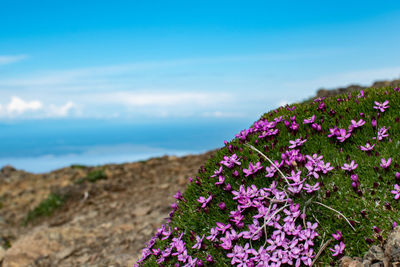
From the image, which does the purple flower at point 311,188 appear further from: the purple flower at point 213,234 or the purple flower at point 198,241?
the purple flower at point 198,241

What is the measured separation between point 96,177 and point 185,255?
13.0 m

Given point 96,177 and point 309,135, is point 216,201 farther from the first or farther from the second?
point 96,177

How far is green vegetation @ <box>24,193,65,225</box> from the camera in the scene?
15.4m

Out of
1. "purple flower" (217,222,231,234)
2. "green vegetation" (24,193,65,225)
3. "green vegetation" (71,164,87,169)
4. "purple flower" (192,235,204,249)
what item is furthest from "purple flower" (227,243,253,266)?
"green vegetation" (71,164,87,169)

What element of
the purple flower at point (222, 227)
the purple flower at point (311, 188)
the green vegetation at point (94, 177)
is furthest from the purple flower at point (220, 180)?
the green vegetation at point (94, 177)

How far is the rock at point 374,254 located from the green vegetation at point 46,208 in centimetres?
1365

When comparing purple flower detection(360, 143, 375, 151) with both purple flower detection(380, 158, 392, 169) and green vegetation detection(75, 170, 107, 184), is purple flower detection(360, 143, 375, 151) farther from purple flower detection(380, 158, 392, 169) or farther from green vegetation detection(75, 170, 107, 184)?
green vegetation detection(75, 170, 107, 184)

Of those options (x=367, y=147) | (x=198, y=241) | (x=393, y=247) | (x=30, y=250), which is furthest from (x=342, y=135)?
(x=30, y=250)

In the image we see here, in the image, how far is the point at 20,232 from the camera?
47.0ft

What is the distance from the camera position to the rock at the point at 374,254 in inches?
154

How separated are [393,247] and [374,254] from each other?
0.75 feet

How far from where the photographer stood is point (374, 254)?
3.97 m

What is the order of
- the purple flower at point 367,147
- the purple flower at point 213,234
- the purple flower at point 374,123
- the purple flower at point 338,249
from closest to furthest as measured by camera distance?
the purple flower at point 338,249, the purple flower at point 367,147, the purple flower at point 213,234, the purple flower at point 374,123

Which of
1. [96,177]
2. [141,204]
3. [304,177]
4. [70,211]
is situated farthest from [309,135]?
[96,177]
